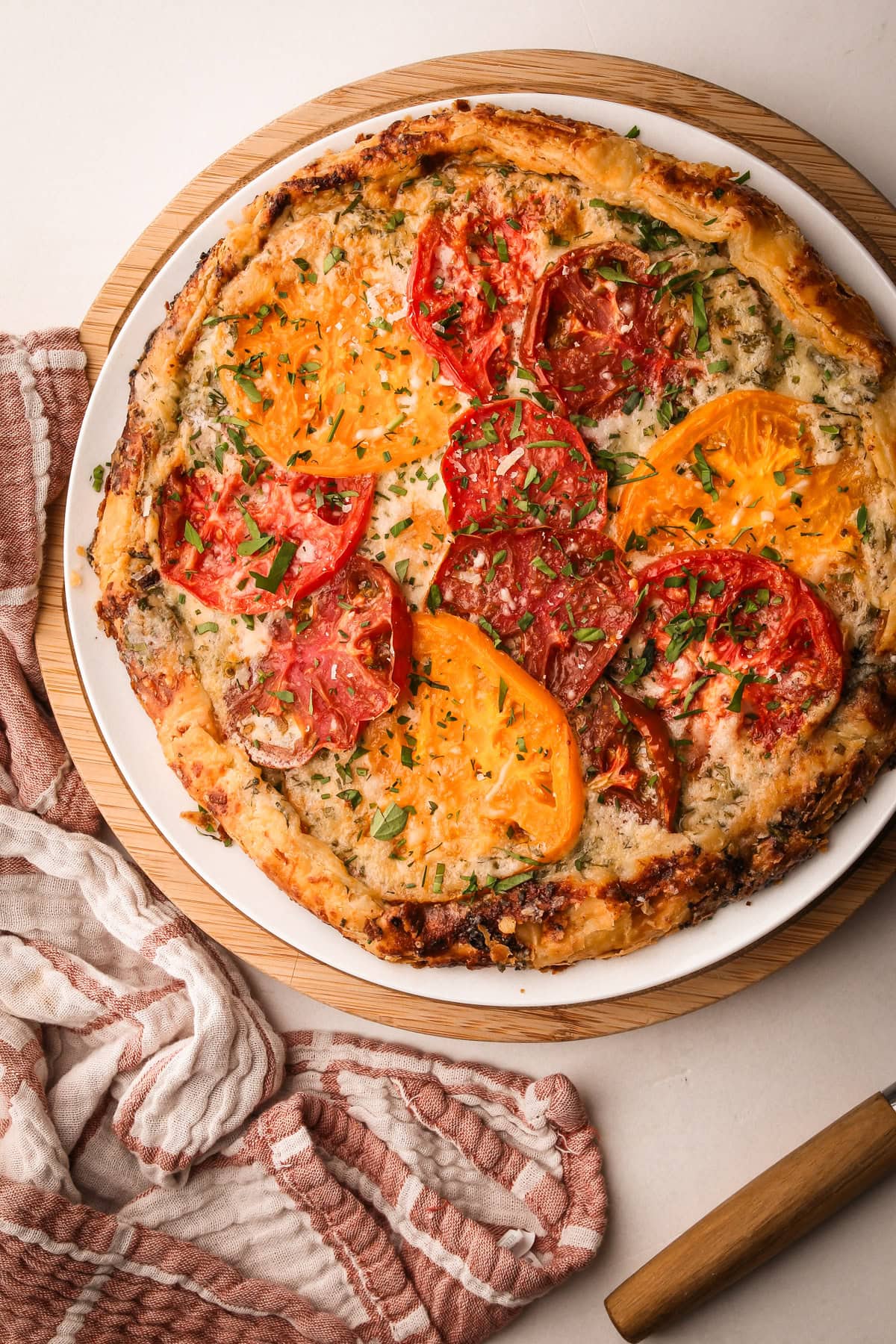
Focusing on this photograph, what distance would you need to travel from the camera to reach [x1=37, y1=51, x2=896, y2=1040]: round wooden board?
4.10m

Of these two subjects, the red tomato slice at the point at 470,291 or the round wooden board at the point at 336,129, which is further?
the round wooden board at the point at 336,129

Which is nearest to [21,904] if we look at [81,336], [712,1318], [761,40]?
[81,336]

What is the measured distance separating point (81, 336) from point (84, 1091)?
3031mm

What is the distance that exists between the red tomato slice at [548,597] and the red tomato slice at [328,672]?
0.21m

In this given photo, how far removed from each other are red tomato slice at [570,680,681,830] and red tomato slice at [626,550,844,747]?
10 cm

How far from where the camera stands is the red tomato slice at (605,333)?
3.58 m

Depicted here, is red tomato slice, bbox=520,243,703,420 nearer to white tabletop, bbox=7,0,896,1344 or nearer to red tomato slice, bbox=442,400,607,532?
red tomato slice, bbox=442,400,607,532

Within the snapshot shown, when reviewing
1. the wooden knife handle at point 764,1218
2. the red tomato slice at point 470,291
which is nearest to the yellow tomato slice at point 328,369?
the red tomato slice at point 470,291

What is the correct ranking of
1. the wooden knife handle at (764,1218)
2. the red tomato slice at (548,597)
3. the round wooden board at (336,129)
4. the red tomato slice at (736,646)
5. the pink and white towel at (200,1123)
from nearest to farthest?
the red tomato slice at (736,646)
the red tomato slice at (548,597)
the wooden knife handle at (764,1218)
the round wooden board at (336,129)
the pink and white towel at (200,1123)

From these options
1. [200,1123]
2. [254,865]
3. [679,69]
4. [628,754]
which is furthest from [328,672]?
[679,69]

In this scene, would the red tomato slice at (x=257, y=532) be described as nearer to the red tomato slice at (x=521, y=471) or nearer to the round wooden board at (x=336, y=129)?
the red tomato slice at (x=521, y=471)

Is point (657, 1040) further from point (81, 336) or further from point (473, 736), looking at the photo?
point (81, 336)

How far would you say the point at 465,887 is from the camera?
11.9 ft

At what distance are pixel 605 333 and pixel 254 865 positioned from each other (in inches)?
88.9
